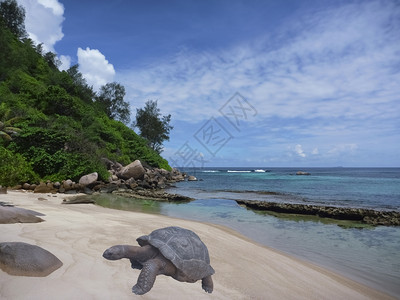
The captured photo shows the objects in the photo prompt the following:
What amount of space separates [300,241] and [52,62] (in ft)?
197

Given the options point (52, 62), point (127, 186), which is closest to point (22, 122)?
point (127, 186)

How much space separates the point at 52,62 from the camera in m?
53.6

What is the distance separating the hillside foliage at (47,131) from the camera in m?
19.1

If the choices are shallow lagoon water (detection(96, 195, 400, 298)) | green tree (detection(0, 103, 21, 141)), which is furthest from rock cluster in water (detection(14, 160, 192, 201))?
shallow lagoon water (detection(96, 195, 400, 298))

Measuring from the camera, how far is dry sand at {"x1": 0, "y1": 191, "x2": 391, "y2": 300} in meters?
3.02

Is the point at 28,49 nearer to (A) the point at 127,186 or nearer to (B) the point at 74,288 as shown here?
(A) the point at 127,186

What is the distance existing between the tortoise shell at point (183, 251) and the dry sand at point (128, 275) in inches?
8.7

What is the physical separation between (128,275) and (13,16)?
7135cm

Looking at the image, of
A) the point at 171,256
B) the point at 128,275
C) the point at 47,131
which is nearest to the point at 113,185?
the point at 47,131

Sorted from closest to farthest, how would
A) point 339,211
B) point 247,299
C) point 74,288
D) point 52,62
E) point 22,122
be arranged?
point 74,288, point 247,299, point 339,211, point 22,122, point 52,62

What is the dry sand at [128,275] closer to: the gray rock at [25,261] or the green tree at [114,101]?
the gray rock at [25,261]

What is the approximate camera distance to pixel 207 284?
384 cm

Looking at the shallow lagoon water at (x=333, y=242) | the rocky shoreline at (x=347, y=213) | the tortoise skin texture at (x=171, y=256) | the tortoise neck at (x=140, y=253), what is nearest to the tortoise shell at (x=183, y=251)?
the tortoise skin texture at (x=171, y=256)

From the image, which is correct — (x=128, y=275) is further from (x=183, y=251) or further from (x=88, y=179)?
(x=88, y=179)
